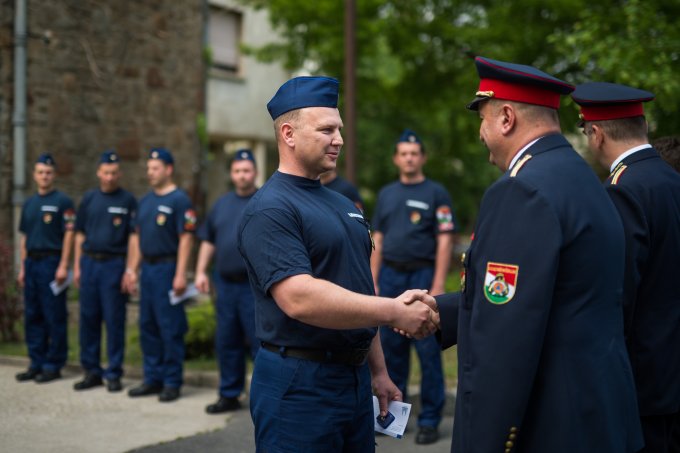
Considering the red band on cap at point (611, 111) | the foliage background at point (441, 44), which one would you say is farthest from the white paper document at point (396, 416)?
the foliage background at point (441, 44)

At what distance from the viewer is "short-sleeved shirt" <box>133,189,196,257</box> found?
7.84m

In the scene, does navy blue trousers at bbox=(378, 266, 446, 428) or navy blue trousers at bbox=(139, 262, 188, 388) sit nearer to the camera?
navy blue trousers at bbox=(378, 266, 446, 428)

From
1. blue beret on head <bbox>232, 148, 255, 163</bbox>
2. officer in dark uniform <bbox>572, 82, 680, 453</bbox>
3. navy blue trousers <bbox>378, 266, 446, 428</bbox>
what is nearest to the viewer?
officer in dark uniform <bbox>572, 82, 680, 453</bbox>

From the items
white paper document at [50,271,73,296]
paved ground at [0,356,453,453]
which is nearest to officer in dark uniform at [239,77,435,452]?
paved ground at [0,356,453,453]

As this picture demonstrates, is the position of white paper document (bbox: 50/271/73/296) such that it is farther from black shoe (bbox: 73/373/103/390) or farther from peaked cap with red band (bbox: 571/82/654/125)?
peaked cap with red band (bbox: 571/82/654/125)

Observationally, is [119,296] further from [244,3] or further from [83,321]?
[244,3]

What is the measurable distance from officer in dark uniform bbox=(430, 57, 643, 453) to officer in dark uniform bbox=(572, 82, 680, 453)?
2.54 ft

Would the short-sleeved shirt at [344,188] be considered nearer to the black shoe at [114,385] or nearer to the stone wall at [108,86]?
the black shoe at [114,385]

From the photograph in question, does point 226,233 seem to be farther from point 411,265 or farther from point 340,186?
point 411,265

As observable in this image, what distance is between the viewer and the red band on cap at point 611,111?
3637 millimetres

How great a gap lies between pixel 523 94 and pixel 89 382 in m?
6.48

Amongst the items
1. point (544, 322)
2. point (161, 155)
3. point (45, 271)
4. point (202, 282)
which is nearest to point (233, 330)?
point (202, 282)

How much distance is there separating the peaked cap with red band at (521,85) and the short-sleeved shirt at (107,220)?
19.9 feet

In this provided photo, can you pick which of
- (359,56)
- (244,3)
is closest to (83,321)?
(359,56)
